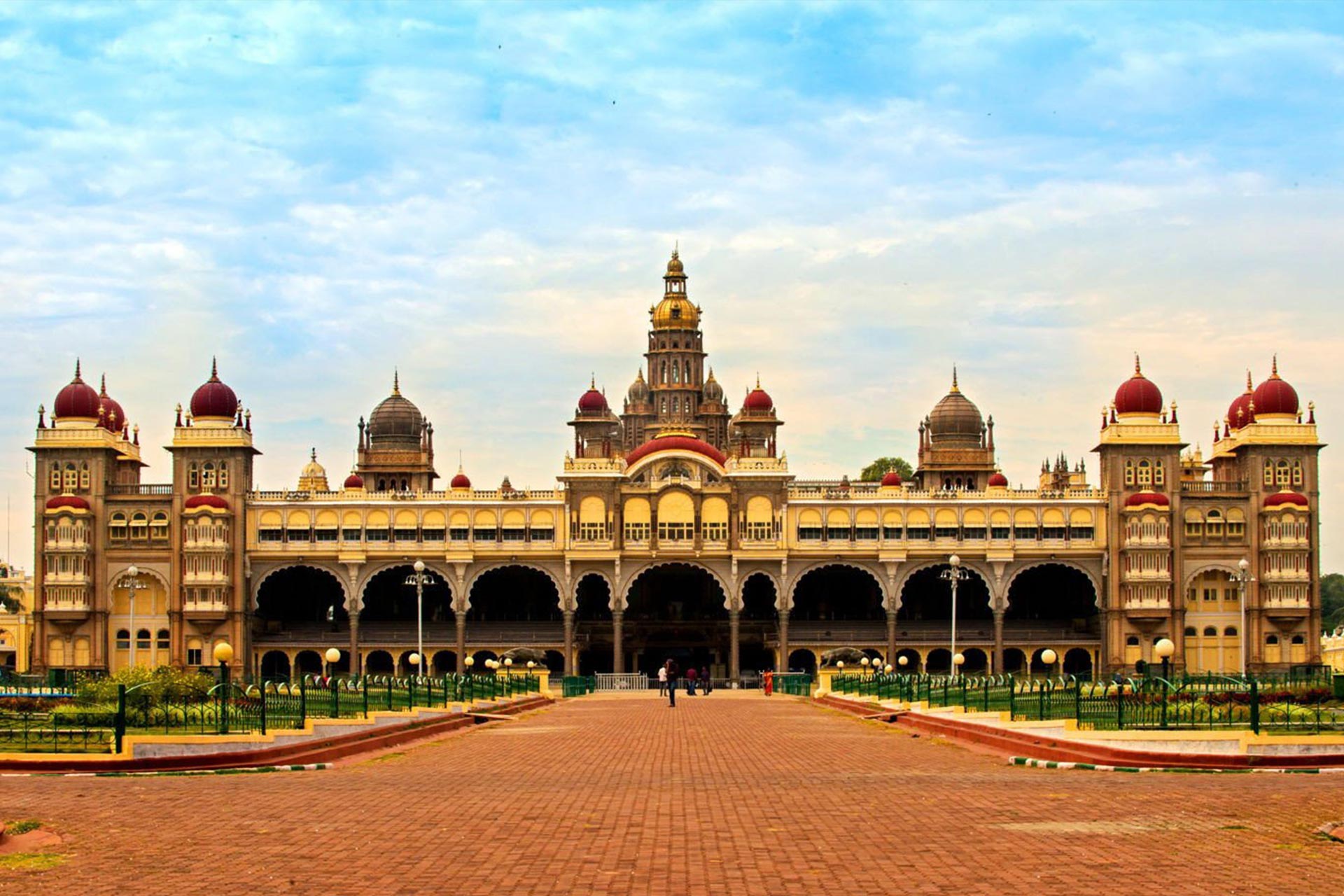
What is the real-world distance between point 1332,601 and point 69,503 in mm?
114634

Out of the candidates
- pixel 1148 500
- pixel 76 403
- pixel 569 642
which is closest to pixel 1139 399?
pixel 1148 500

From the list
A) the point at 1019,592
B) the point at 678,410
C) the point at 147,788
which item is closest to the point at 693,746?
the point at 147,788

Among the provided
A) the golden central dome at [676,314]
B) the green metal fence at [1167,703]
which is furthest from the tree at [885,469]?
the green metal fence at [1167,703]

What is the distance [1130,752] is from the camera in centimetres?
2769

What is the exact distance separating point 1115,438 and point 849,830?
8261cm

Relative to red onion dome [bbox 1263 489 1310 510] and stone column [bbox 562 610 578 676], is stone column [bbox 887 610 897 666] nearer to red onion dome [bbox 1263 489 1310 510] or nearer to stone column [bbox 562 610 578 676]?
stone column [bbox 562 610 578 676]

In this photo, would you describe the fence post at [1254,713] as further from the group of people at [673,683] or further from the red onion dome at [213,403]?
the red onion dome at [213,403]

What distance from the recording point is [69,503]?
325ft

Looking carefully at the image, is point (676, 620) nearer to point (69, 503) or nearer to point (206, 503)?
point (206, 503)

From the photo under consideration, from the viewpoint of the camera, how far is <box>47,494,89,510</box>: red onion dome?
98938mm

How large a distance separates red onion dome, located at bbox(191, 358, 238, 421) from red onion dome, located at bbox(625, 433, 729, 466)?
22.8 metres

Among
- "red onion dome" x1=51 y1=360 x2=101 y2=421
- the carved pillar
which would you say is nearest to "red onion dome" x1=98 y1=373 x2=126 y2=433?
"red onion dome" x1=51 y1=360 x2=101 y2=421

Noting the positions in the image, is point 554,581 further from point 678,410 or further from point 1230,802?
point 1230,802

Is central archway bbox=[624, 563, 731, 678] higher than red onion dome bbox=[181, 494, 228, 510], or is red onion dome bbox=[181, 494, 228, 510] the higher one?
red onion dome bbox=[181, 494, 228, 510]
